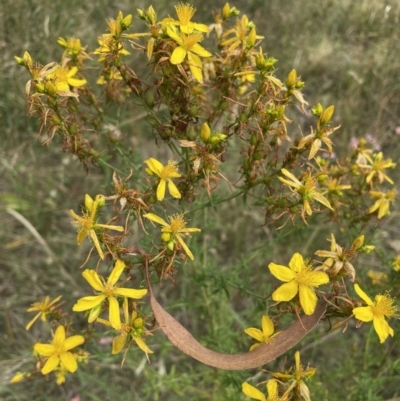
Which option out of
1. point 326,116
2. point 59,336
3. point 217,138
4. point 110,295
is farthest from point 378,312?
point 59,336

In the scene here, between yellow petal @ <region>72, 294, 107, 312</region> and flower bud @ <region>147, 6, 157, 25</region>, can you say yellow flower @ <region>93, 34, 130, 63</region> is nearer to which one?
flower bud @ <region>147, 6, 157, 25</region>

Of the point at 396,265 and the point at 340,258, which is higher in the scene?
the point at 340,258

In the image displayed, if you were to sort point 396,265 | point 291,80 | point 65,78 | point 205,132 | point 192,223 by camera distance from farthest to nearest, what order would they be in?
point 192,223
point 396,265
point 65,78
point 291,80
point 205,132

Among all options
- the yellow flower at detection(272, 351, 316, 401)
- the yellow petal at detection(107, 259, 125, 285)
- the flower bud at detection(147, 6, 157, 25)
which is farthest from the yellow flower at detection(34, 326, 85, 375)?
the flower bud at detection(147, 6, 157, 25)

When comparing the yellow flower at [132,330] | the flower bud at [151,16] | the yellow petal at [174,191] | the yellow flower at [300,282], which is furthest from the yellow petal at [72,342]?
the flower bud at [151,16]

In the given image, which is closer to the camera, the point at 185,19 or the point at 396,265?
the point at 185,19

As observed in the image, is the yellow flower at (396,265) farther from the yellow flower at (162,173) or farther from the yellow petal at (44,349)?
the yellow petal at (44,349)

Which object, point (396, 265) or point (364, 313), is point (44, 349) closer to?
point (364, 313)
